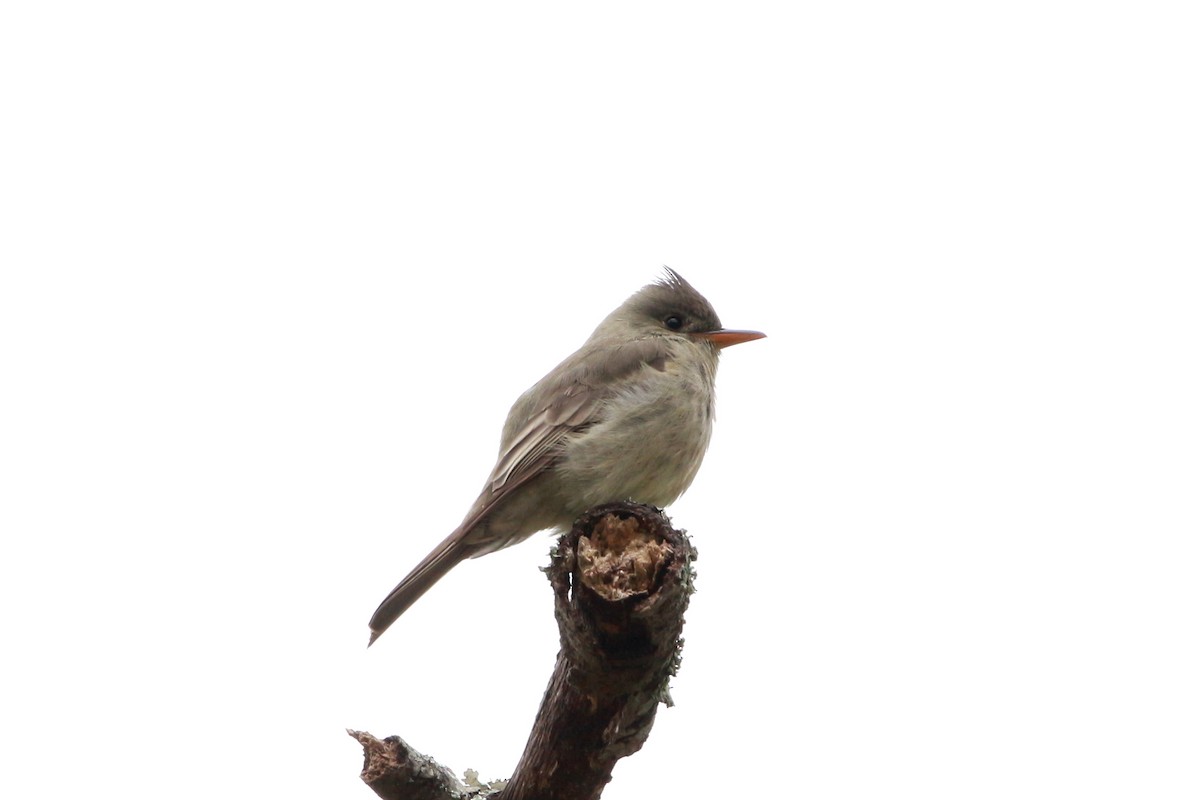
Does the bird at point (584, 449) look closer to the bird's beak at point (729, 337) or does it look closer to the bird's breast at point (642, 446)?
the bird's breast at point (642, 446)

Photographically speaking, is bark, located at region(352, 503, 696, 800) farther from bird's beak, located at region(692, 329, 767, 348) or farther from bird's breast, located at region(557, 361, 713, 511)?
bird's beak, located at region(692, 329, 767, 348)

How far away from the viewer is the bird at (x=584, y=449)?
689cm

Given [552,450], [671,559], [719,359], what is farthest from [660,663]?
[719,359]

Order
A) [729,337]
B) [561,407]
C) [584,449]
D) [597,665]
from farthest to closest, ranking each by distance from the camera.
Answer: [729,337], [561,407], [584,449], [597,665]

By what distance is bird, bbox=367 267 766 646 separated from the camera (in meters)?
6.89

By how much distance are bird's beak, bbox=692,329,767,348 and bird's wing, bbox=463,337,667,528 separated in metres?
0.62

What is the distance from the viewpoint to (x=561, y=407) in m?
7.27

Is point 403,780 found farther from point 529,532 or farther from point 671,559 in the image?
point 529,532

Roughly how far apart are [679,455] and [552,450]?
2.40 feet

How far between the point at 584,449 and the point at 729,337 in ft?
6.24

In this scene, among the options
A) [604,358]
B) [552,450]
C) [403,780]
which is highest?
[604,358]

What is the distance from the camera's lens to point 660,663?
15.1 feet

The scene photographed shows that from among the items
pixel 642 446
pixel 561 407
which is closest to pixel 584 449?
pixel 642 446

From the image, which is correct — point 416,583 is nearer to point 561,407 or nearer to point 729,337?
point 561,407
